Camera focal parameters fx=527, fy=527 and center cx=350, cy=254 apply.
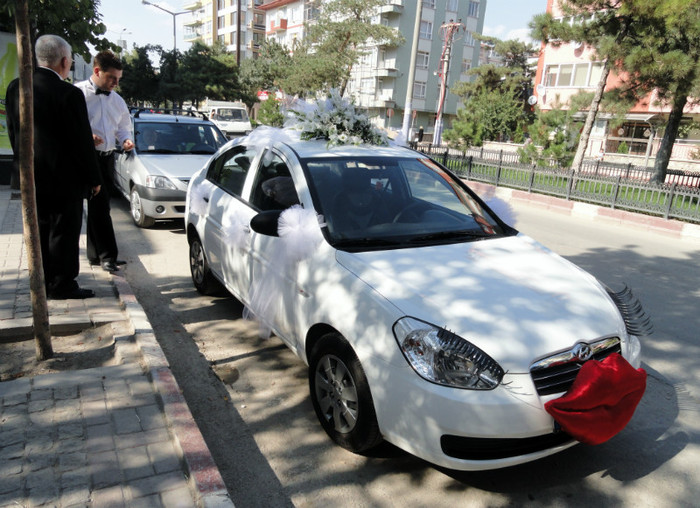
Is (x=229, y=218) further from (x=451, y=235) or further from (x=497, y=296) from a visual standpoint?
(x=497, y=296)

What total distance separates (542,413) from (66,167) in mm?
4050

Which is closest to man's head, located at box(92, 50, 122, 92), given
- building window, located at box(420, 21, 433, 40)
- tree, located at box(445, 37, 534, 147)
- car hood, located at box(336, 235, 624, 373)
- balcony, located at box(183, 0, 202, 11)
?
car hood, located at box(336, 235, 624, 373)

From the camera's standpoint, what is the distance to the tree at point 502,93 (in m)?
38.3

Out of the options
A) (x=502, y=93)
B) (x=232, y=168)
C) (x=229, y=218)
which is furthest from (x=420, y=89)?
(x=229, y=218)

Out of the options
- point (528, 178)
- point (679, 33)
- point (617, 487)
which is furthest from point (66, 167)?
point (679, 33)

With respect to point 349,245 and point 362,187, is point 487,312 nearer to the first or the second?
point 349,245

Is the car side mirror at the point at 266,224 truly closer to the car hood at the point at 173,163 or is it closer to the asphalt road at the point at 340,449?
the asphalt road at the point at 340,449

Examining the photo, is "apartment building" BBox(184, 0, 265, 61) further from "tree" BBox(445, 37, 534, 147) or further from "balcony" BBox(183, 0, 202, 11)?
"tree" BBox(445, 37, 534, 147)

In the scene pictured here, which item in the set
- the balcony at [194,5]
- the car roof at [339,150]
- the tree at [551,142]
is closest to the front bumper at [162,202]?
the car roof at [339,150]

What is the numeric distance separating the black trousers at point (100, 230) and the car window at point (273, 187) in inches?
80.5

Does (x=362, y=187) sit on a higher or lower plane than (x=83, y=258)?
higher

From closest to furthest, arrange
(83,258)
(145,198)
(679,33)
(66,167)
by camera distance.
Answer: (66,167)
(83,258)
(145,198)
(679,33)

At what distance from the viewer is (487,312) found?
8.84ft

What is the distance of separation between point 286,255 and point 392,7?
55295 mm
